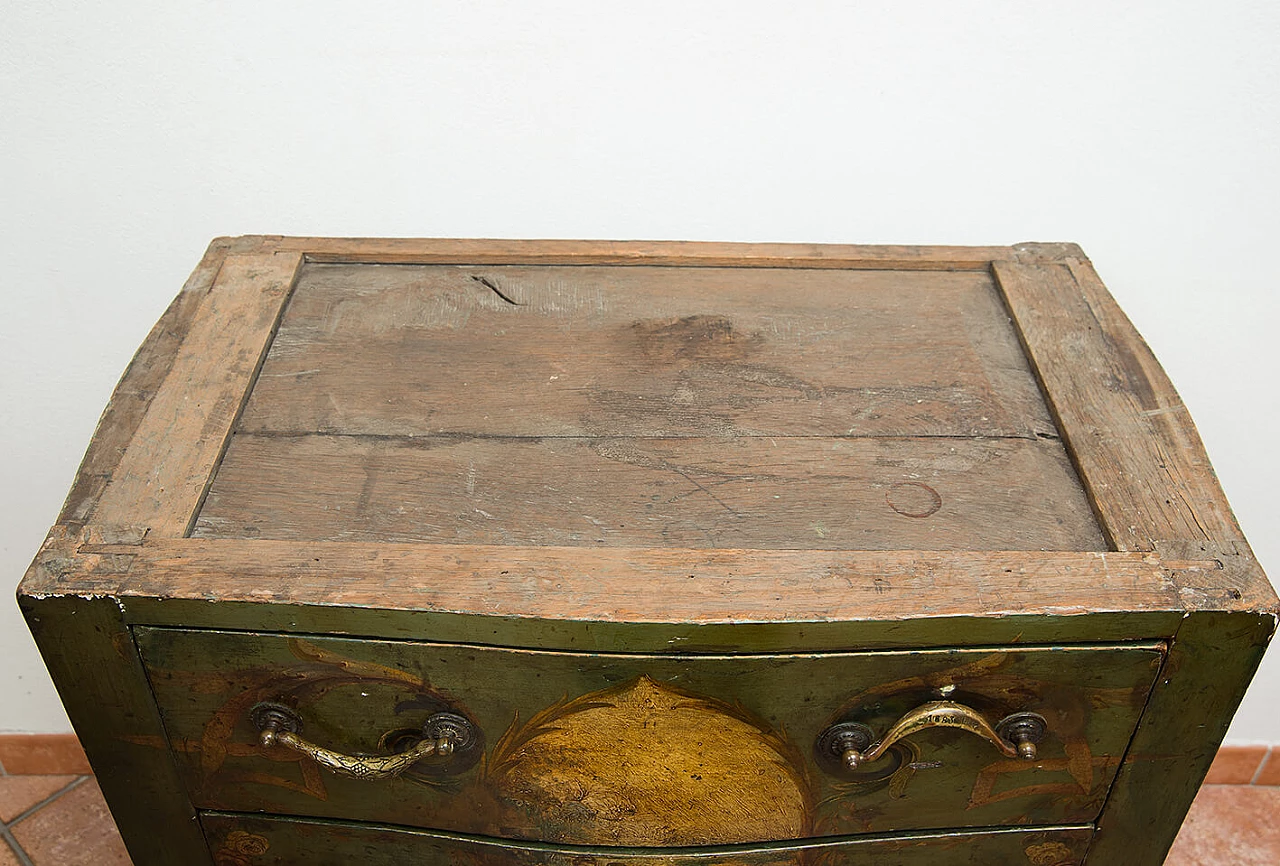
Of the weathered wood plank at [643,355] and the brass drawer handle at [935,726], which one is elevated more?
the weathered wood plank at [643,355]

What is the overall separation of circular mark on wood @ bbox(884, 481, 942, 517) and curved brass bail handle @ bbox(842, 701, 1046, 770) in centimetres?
16

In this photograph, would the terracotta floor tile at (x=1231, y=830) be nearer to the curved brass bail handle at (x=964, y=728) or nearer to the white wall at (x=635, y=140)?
the white wall at (x=635, y=140)

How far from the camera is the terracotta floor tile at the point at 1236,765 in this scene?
175 centimetres

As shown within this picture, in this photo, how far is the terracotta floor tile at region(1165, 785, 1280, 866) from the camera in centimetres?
164

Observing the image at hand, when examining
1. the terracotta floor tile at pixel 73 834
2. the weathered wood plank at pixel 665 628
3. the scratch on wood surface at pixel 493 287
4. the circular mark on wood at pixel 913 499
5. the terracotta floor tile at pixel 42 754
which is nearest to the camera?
the weathered wood plank at pixel 665 628

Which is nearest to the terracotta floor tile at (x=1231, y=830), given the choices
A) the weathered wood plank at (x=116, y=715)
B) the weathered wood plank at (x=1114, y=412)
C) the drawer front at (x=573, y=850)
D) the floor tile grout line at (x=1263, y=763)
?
the floor tile grout line at (x=1263, y=763)

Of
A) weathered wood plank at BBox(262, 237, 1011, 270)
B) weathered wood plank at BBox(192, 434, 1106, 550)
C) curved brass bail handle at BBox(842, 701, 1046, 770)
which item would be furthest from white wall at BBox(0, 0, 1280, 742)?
curved brass bail handle at BBox(842, 701, 1046, 770)

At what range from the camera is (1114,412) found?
101cm

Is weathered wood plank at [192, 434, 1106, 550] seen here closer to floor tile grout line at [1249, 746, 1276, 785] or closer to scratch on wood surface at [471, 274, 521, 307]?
scratch on wood surface at [471, 274, 521, 307]

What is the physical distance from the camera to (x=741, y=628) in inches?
31.8

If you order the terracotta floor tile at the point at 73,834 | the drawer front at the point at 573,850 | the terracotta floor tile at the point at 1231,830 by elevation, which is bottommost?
the terracotta floor tile at the point at 73,834

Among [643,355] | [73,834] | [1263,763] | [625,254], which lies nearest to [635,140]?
[625,254]

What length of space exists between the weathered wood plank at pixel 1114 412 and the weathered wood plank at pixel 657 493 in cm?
3

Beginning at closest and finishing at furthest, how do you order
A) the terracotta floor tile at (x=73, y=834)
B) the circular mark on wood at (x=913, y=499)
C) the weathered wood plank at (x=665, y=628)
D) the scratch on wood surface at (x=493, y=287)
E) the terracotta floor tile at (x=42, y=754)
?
the weathered wood plank at (x=665, y=628) → the circular mark on wood at (x=913, y=499) → the scratch on wood surface at (x=493, y=287) → the terracotta floor tile at (x=73, y=834) → the terracotta floor tile at (x=42, y=754)
